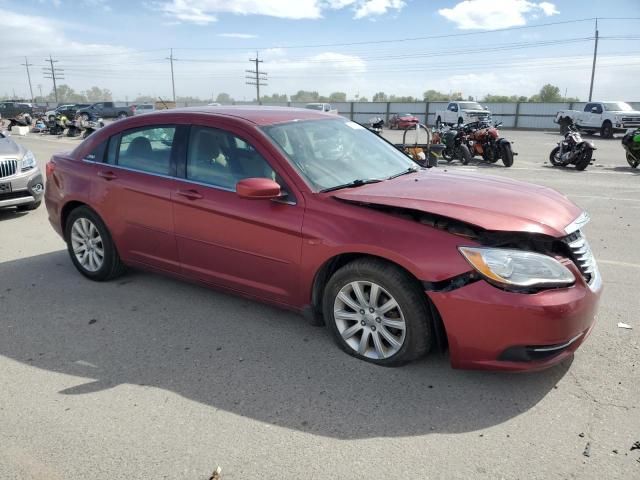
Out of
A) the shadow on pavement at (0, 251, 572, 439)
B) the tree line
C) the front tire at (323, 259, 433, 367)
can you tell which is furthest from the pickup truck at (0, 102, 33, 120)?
the front tire at (323, 259, 433, 367)

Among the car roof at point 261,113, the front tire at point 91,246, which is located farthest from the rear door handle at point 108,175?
the car roof at point 261,113

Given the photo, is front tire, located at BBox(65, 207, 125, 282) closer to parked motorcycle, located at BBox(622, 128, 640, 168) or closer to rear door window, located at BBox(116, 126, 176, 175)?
rear door window, located at BBox(116, 126, 176, 175)

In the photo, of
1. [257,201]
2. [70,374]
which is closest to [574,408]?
[257,201]

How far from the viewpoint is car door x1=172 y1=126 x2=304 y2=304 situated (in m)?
3.60

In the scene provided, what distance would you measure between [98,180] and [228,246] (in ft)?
5.63

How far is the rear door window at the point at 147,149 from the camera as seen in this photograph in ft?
14.2

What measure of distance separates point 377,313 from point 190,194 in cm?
177

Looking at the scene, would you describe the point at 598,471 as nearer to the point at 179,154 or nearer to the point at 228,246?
the point at 228,246

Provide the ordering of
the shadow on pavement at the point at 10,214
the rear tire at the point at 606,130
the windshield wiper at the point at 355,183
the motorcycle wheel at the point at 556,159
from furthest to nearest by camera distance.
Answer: the rear tire at the point at 606,130, the motorcycle wheel at the point at 556,159, the shadow on pavement at the point at 10,214, the windshield wiper at the point at 355,183

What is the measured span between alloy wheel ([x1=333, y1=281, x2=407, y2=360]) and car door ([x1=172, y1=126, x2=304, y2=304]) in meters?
0.39

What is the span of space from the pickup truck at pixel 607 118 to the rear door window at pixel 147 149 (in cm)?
2546

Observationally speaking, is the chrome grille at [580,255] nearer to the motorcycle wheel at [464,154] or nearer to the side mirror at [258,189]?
the side mirror at [258,189]

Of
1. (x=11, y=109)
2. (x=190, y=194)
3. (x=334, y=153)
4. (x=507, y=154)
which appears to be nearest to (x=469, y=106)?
(x=507, y=154)

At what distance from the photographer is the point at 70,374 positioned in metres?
3.39
